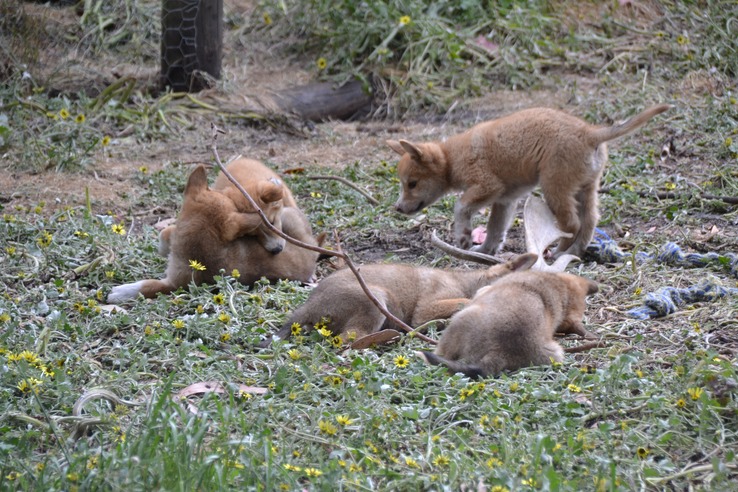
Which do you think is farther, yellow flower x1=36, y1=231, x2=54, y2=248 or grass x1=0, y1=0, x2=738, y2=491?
yellow flower x1=36, y1=231, x2=54, y2=248

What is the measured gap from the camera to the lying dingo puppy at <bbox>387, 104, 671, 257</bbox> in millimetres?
7379

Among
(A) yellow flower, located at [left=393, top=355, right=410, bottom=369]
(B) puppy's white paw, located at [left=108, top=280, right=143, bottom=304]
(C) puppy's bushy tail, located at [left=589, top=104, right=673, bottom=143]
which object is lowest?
(B) puppy's white paw, located at [left=108, top=280, right=143, bottom=304]

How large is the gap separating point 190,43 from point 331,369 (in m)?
7.31

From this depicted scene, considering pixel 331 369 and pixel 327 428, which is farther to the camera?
pixel 331 369

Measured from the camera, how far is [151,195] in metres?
8.94

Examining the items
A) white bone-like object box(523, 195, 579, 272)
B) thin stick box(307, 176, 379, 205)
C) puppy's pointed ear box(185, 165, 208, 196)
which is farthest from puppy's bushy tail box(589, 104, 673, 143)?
puppy's pointed ear box(185, 165, 208, 196)

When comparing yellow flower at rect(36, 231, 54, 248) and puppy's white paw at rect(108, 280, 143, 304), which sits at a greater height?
puppy's white paw at rect(108, 280, 143, 304)

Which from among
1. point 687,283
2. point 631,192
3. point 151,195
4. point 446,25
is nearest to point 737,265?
point 687,283

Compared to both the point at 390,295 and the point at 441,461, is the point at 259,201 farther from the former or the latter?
the point at 441,461

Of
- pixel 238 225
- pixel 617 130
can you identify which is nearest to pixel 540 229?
pixel 617 130

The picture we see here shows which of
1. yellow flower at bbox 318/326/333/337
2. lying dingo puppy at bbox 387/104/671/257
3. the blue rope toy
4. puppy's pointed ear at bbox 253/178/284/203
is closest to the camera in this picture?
yellow flower at bbox 318/326/333/337

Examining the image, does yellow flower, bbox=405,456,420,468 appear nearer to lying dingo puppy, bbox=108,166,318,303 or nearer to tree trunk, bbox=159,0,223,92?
lying dingo puppy, bbox=108,166,318,303

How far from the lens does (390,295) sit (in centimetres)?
581

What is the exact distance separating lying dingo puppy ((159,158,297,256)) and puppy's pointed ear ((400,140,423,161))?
4.60ft
